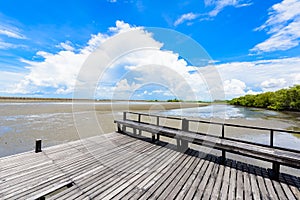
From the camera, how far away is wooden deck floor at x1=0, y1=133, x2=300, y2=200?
2.55 meters

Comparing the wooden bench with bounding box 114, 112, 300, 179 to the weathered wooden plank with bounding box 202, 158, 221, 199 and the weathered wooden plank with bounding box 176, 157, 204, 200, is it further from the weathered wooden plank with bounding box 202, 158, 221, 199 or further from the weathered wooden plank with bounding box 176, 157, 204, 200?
the weathered wooden plank with bounding box 176, 157, 204, 200

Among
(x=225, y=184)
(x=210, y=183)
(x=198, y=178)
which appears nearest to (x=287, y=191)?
(x=225, y=184)

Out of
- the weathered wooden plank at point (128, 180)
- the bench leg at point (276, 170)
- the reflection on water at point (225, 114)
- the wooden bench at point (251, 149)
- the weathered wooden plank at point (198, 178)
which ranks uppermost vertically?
the wooden bench at point (251, 149)

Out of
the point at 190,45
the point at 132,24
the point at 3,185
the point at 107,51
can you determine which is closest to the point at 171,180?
the point at 3,185

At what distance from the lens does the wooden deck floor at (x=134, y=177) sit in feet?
8.37

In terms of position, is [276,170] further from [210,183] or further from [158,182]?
[158,182]

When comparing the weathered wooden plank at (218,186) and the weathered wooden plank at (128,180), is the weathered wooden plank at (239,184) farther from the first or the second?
the weathered wooden plank at (128,180)

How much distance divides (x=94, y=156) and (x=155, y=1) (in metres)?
6.89

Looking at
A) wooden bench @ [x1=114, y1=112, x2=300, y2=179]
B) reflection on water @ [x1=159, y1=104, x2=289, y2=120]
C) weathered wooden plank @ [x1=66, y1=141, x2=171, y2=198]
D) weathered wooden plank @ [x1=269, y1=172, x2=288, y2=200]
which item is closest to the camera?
weathered wooden plank @ [x1=269, y1=172, x2=288, y2=200]

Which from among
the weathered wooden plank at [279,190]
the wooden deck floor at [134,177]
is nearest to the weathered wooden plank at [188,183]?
the wooden deck floor at [134,177]

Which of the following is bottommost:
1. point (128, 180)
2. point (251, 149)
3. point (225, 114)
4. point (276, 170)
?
point (225, 114)

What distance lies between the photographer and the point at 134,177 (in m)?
3.08

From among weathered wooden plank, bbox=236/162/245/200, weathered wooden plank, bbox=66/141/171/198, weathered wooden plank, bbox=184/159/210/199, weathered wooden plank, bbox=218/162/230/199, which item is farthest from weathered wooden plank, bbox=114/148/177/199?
weathered wooden plank, bbox=236/162/245/200

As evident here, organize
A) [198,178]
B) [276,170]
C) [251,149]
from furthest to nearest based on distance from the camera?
[251,149], [276,170], [198,178]
